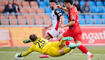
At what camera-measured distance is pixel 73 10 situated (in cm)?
898

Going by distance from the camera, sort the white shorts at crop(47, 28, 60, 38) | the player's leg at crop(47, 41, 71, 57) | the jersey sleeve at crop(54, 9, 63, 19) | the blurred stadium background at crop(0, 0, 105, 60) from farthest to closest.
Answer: the blurred stadium background at crop(0, 0, 105, 60) → the white shorts at crop(47, 28, 60, 38) → the jersey sleeve at crop(54, 9, 63, 19) → the player's leg at crop(47, 41, 71, 57)

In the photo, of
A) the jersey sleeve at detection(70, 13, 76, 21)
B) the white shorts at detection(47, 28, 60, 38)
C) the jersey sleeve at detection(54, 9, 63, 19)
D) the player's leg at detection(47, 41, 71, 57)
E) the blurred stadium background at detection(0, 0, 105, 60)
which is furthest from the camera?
the blurred stadium background at detection(0, 0, 105, 60)

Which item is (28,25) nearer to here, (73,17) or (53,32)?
(53,32)

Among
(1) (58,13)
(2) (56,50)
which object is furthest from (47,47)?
(1) (58,13)

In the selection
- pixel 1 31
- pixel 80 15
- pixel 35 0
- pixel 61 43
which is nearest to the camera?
pixel 61 43

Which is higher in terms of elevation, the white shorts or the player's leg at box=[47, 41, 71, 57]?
the player's leg at box=[47, 41, 71, 57]

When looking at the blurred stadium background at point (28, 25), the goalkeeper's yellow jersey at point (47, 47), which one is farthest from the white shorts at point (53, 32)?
the blurred stadium background at point (28, 25)

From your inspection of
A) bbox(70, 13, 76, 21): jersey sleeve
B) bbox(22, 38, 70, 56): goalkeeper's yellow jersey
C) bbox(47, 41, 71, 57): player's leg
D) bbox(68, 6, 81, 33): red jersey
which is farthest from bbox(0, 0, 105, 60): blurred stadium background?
bbox(47, 41, 71, 57): player's leg

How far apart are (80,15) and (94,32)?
1.73 metres

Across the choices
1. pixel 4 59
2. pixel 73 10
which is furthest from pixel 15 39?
pixel 73 10

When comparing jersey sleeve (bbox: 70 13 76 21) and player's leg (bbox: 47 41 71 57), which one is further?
jersey sleeve (bbox: 70 13 76 21)

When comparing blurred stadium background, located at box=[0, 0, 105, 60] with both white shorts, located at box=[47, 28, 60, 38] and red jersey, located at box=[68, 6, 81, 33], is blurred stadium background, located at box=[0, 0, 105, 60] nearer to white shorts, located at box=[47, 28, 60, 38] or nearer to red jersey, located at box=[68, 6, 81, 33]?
white shorts, located at box=[47, 28, 60, 38]

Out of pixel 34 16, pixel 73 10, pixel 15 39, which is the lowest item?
pixel 15 39

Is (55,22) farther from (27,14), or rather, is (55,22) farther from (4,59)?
(27,14)
